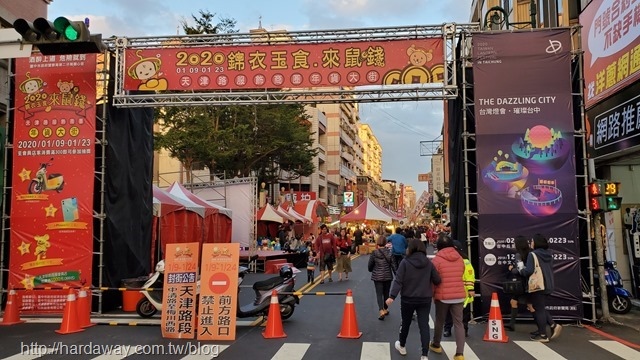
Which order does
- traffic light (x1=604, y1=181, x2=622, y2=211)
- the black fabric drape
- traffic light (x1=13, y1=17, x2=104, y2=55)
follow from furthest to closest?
the black fabric drape → traffic light (x1=604, y1=181, x2=622, y2=211) → traffic light (x1=13, y1=17, x2=104, y2=55)

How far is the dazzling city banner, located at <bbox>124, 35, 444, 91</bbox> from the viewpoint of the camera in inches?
424

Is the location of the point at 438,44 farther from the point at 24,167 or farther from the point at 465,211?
the point at 24,167

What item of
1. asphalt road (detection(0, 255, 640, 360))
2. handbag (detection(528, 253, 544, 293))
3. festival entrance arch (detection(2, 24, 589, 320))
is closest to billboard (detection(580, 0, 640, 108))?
festival entrance arch (detection(2, 24, 589, 320))

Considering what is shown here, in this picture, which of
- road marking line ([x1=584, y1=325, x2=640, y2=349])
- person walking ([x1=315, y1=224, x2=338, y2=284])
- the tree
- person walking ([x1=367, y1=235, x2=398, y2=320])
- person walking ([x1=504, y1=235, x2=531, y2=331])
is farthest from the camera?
the tree

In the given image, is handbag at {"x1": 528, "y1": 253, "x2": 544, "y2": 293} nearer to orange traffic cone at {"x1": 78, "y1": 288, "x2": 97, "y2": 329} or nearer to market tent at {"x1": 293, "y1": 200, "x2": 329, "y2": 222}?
orange traffic cone at {"x1": 78, "y1": 288, "x2": 97, "y2": 329}

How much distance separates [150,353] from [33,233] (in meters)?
5.45

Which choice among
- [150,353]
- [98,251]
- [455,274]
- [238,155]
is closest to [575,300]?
[455,274]

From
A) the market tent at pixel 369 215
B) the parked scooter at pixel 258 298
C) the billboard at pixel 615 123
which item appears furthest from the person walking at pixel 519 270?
the market tent at pixel 369 215

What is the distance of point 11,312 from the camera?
32.7 ft

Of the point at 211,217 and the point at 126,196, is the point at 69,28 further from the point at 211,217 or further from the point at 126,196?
the point at 211,217

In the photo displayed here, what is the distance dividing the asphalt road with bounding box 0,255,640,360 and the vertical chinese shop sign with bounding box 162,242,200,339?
29cm

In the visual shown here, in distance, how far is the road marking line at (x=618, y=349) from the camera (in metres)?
7.41

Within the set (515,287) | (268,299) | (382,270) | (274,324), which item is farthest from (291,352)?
(515,287)

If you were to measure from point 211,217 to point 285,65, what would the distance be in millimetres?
12635
